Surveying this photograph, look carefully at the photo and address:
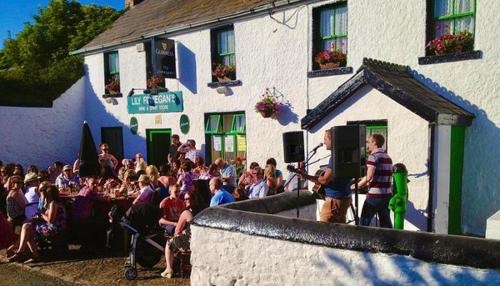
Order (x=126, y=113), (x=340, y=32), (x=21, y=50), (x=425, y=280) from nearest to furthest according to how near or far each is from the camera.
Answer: (x=425, y=280) → (x=340, y=32) → (x=126, y=113) → (x=21, y=50)

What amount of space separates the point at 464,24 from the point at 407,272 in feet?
19.4

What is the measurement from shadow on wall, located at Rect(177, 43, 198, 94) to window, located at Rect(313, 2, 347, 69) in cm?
416

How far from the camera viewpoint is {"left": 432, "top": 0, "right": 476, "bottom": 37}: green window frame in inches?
301

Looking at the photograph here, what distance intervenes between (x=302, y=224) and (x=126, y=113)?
469 inches

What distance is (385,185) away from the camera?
6051 mm

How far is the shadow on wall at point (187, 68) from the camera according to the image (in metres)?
12.6

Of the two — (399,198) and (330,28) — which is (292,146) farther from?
(330,28)

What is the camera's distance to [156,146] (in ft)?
47.0

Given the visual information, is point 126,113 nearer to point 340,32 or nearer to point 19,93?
point 19,93

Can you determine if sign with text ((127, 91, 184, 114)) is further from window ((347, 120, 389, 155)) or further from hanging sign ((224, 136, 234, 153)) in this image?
window ((347, 120, 389, 155))

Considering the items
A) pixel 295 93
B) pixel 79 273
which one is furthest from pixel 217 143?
pixel 79 273

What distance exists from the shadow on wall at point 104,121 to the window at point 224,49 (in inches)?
165

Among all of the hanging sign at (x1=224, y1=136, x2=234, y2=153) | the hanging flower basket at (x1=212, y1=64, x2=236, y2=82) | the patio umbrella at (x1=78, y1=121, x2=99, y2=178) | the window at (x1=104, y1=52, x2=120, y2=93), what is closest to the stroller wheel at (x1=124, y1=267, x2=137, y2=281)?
the patio umbrella at (x1=78, y1=121, x2=99, y2=178)

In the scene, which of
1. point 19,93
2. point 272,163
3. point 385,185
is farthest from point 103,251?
point 19,93
